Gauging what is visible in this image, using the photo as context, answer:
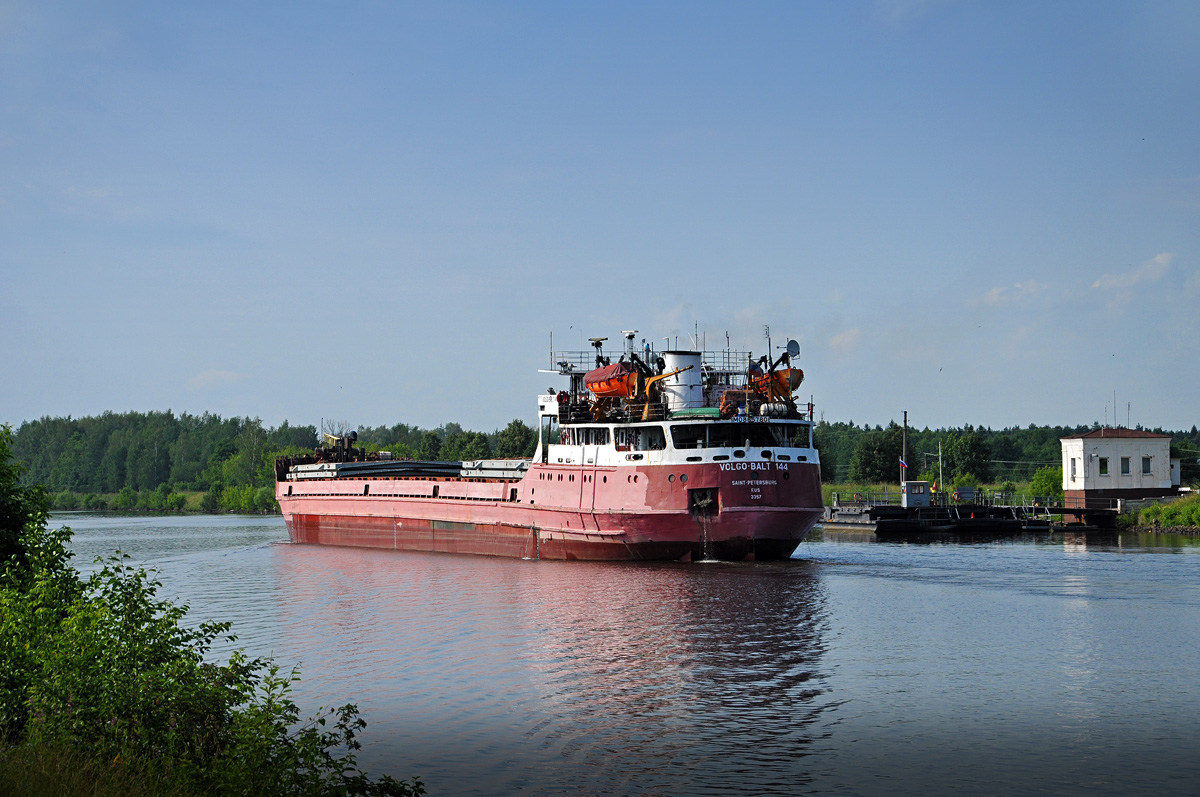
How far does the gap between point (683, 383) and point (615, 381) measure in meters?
2.99

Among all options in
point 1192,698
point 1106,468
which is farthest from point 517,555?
point 1106,468

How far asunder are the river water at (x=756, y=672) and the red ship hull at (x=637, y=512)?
138cm

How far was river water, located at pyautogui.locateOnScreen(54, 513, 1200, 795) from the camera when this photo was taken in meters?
17.0

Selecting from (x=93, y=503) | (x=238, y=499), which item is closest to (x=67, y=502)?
(x=93, y=503)

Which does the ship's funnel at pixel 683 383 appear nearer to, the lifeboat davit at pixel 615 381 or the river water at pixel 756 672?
the lifeboat davit at pixel 615 381

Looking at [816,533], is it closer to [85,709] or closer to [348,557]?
[348,557]

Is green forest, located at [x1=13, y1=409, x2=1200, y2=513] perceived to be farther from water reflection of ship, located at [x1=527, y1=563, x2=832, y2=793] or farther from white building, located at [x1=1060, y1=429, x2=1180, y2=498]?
water reflection of ship, located at [x1=527, y1=563, x2=832, y2=793]

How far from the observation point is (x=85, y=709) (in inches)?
516

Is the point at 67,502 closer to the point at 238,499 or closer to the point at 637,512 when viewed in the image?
the point at 238,499

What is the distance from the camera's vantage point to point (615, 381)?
47844 millimetres

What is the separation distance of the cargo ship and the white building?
3842cm

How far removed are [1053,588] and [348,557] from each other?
121 ft

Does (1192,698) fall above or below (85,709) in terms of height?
below

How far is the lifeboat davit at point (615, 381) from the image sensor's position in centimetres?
4759
